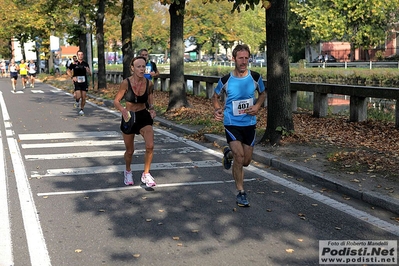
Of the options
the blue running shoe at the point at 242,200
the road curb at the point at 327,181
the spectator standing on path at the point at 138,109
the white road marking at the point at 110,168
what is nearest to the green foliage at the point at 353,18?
the road curb at the point at 327,181

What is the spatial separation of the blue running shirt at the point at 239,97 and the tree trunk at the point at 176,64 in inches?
413

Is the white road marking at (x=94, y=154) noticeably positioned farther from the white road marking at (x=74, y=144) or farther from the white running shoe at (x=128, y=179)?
the white running shoe at (x=128, y=179)

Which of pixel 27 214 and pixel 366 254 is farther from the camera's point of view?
pixel 27 214

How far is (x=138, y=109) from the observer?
8047 millimetres

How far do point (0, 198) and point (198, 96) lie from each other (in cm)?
1634

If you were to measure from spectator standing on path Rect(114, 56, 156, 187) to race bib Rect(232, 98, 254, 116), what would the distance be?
144cm

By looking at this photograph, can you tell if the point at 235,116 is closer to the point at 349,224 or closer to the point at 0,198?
the point at 349,224

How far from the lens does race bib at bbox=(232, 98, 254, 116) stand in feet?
23.1

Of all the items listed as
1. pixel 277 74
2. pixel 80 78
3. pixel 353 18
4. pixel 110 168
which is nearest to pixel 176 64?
pixel 80 78

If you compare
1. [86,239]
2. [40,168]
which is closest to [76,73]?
[40,168]

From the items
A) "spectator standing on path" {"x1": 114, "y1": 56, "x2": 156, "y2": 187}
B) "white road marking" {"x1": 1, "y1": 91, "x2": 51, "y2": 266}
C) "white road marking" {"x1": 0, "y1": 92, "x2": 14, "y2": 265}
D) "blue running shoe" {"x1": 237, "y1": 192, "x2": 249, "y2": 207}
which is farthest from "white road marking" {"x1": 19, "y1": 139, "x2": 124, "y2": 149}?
"blue running shoe" {"x1": 237, "y1": 192, "x2": 249, "y2": 207}

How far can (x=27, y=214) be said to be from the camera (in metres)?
6.64

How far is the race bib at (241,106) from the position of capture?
7.03m

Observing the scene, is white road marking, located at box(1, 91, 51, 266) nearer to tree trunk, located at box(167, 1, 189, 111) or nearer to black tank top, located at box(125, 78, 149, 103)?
black tank top, located at box(125, 78, 149, 103)
